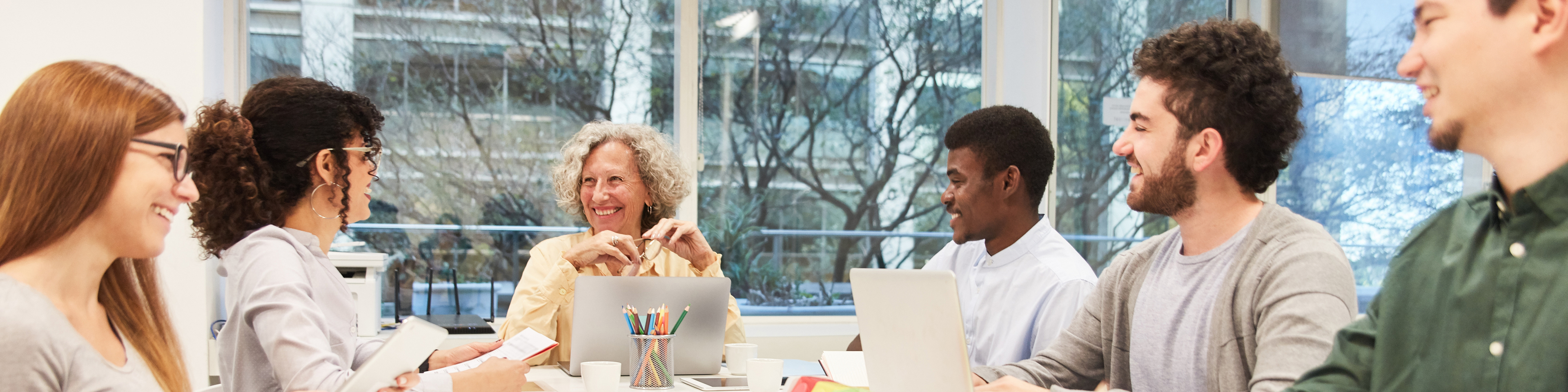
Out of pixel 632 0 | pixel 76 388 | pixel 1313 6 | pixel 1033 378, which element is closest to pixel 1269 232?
pixel 1033 378

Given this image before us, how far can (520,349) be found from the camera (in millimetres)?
2002

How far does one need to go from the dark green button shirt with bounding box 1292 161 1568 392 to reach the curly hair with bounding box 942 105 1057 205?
→ 142 cm

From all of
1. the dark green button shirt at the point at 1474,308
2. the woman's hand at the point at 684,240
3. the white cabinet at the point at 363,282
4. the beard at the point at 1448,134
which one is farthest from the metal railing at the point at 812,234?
the beard at the point at 1448,134

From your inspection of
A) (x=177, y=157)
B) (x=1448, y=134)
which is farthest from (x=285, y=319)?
(x=1448, y=134)

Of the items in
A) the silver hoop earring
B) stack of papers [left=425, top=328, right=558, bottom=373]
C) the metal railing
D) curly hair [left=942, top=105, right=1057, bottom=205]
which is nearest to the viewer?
the silver hoop earring

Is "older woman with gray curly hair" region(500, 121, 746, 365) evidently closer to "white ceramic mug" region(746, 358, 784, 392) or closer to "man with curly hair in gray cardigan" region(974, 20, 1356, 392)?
"white ceramic mug" region(746, 358, 784, 392)

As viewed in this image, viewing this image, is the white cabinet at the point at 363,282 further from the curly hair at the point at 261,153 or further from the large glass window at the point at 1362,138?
the large glass window at the point at 1362,138

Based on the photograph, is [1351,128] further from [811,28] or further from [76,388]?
[76,388]

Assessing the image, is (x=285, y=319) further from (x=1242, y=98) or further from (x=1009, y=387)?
(x=1242, y=98)

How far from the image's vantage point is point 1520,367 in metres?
0.86

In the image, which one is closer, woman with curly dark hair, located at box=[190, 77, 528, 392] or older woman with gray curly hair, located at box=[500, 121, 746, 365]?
woman with curly dark hair, located at box=[190, 77, 528, 392]

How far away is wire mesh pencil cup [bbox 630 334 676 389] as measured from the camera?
78.2 inches

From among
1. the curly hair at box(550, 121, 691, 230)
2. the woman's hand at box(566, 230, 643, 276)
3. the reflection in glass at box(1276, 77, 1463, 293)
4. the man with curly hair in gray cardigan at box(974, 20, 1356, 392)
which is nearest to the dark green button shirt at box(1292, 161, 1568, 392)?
the man with curly hair in gray cardigan at box(974, 20, 1356, 392)

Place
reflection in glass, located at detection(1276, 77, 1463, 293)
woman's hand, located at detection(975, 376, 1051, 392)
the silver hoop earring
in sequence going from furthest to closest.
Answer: reflection in glass, located at detection(1276, 77, 1463, 293), the silver hoop earring, woman's hand, located at detection(975, 376, 1051, 392)
